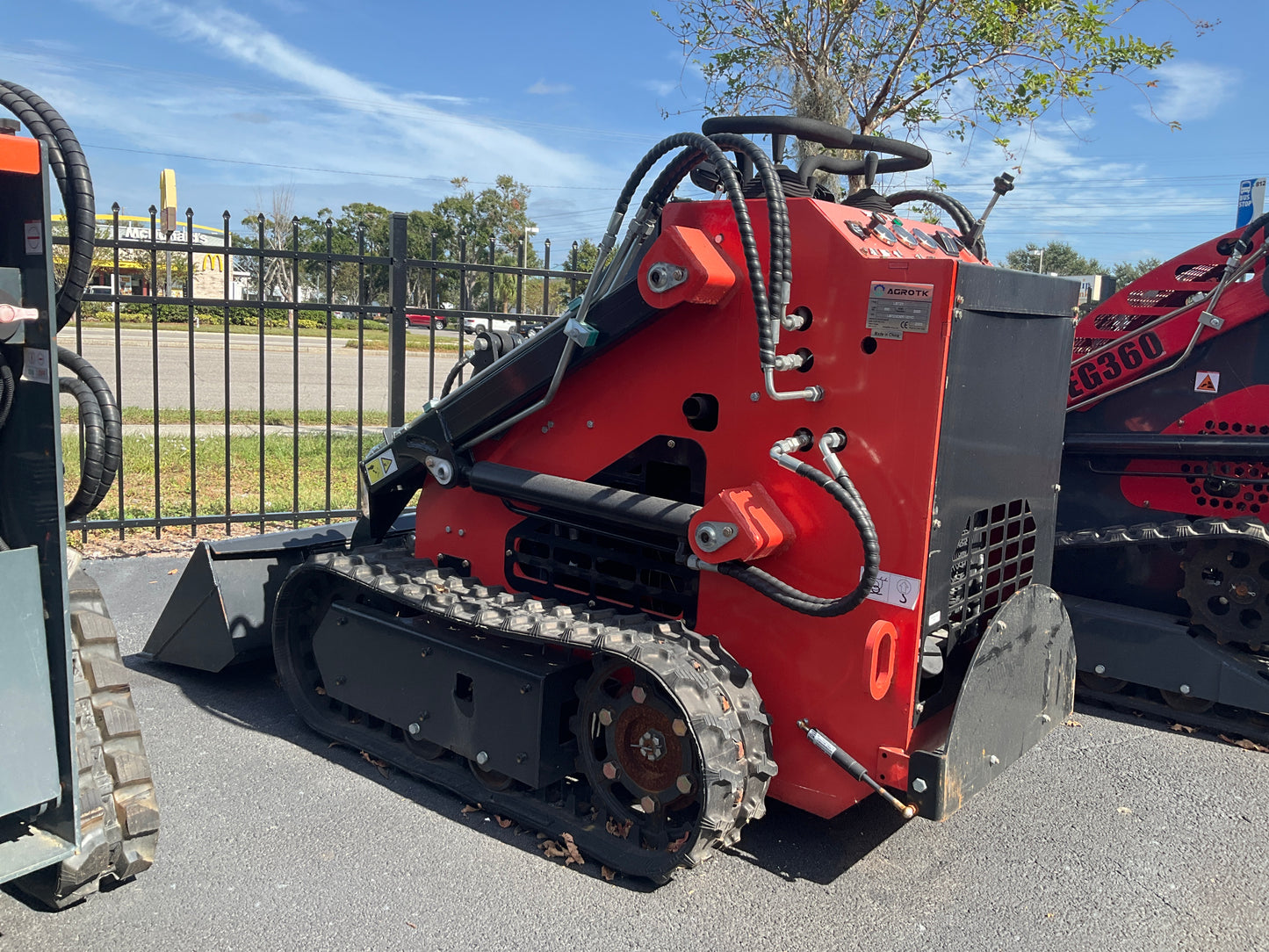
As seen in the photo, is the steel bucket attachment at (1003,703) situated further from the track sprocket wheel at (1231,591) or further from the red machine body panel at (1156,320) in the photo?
the red machine body panel at (1156,320)

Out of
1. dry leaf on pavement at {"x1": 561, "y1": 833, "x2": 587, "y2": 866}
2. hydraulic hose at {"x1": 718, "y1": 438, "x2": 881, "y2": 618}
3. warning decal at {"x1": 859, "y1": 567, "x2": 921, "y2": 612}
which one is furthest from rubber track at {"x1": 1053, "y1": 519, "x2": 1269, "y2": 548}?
dry leaf on pavement at {"x1": 561, "y1": 833, "x2": 587, "y2": 866}

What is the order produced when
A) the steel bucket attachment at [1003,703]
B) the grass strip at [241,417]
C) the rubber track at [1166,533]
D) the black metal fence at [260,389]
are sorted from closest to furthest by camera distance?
the steel bucket attachment at [1003,703]
the rubber track at [1166,533]
the black metal fence at [260,389]
the grass strip at [241,417]

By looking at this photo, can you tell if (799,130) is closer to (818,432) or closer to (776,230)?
(776,230)

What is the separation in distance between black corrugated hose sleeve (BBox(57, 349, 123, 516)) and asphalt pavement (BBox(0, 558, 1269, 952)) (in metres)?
1.32

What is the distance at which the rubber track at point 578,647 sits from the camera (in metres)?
3.24

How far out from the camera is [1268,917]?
3430 mm

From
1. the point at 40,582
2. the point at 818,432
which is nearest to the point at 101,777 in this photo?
the point at 40,582

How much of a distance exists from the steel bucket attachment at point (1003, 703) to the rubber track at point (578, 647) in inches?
21.7

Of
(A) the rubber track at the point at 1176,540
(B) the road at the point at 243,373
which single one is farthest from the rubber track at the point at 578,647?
(B) the road at the point at 243,373

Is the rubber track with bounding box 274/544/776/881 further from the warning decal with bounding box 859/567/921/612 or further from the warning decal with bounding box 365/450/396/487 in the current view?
the warning decal with bounding box 859/567/921/612

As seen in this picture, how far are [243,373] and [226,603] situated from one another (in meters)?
16.7

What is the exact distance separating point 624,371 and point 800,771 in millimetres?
1602

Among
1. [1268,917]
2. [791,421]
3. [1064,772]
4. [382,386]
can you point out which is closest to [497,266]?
[791,421]

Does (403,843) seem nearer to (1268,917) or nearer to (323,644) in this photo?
(323,644)
